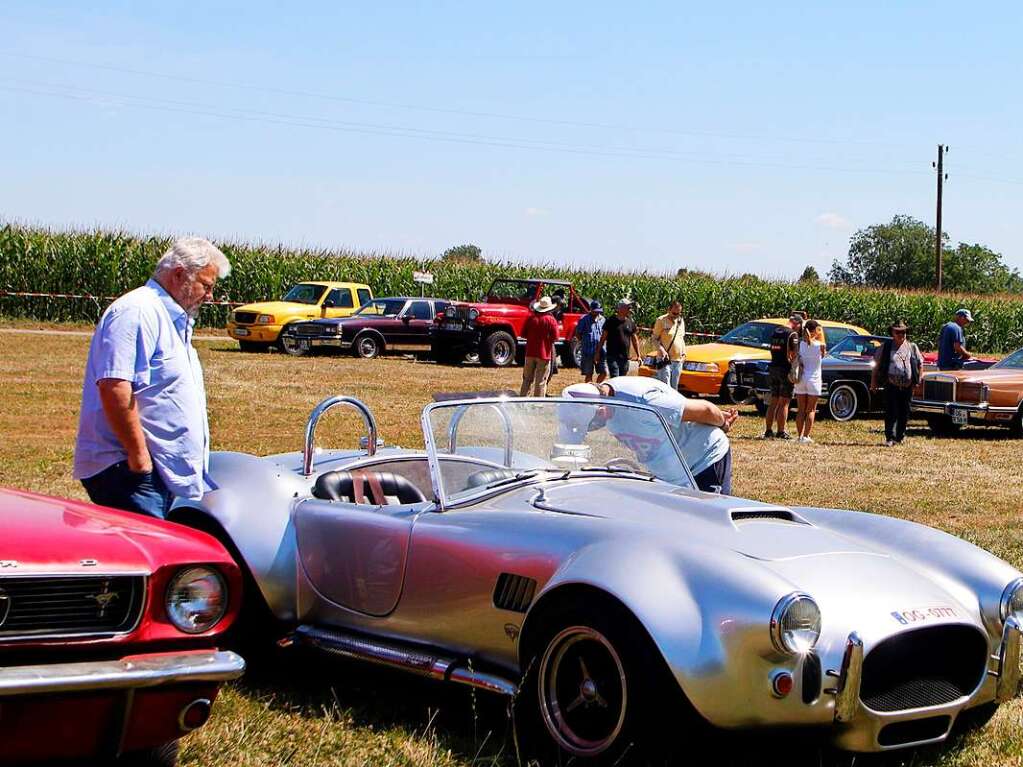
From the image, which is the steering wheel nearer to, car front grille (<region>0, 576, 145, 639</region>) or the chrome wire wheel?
the chrome wire wheel

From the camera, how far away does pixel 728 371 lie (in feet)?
64.6

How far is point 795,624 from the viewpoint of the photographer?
12.9 ft

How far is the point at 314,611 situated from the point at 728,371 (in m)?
15.1

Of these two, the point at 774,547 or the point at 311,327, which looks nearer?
the point at 774,547

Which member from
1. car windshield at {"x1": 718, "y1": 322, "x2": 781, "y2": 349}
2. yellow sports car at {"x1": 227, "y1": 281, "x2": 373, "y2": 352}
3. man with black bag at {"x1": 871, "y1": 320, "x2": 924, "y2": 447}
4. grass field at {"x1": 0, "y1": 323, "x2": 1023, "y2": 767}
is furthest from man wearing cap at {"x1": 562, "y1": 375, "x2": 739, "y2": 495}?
yellow sports car at {"x1": 227, "y1": 281, "x2": 373, "y2": 352}

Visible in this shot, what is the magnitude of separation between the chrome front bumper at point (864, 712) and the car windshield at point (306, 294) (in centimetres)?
2576

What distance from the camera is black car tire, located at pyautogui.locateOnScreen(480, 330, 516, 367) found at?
26594 mm

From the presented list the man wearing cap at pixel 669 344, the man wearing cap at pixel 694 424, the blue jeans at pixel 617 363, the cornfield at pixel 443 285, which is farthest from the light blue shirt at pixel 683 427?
the cornfield at pixel 443 285

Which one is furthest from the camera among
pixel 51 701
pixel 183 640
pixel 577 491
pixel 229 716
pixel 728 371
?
pixel 728 371

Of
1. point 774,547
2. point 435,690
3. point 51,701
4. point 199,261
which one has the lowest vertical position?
point 435,690

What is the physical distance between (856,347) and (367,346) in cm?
1158

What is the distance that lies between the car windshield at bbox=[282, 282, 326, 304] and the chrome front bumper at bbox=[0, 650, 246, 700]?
2580 cm

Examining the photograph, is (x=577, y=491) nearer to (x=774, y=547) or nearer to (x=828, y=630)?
(x=774, y=547)

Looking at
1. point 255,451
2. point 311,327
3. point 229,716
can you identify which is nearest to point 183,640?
point 229,716
